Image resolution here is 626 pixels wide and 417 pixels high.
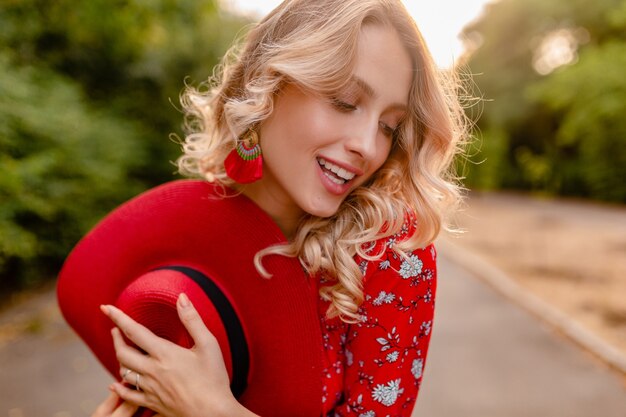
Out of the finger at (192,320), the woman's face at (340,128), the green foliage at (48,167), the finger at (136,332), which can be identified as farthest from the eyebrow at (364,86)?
the green foliage at (48,167)

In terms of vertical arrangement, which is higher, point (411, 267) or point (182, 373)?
point (411, 267)

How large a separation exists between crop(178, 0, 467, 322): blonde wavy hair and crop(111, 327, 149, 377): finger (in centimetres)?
38

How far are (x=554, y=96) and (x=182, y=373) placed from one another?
19.7 m

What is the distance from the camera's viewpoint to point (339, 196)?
1.47 metres

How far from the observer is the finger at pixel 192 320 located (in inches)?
49.6

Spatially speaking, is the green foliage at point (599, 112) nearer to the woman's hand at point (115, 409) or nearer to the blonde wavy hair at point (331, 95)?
the blonde wavy hair at point (331, 95)

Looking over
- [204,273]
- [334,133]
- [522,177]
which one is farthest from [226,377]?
[522,177]

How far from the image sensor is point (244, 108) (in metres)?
1.46

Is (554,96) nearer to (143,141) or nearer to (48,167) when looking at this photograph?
(143,141)

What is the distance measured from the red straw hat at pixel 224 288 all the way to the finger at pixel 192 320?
0.08 ft

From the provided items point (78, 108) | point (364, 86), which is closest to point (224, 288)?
point (364, 86)

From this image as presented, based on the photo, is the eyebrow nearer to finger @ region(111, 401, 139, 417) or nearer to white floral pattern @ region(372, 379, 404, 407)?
white floral pattern @ region(372, 379, 404, 407)

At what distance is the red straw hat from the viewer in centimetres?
133

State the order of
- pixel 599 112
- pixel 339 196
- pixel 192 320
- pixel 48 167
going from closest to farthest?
pixel 192 320 < pixel 339 196 < pixel 48 167 < pixel 599 112
